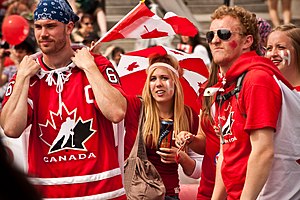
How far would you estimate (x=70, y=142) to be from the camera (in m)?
3.91

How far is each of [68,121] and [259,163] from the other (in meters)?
1.15

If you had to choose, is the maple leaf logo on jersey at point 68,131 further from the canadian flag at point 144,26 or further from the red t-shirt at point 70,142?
the canadian flag at point 144,26

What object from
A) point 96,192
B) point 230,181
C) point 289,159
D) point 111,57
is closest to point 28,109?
point 96,192

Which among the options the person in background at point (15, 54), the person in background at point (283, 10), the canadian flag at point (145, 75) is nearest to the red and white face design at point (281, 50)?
the canadian flag at point (145, 75)

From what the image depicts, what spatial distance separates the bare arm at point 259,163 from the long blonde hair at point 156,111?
6.43 feet

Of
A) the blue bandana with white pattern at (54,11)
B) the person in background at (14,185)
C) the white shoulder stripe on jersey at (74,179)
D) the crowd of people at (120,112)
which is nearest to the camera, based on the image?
the person in background at (14,185)

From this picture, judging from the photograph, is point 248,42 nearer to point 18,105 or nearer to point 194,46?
point 18,105

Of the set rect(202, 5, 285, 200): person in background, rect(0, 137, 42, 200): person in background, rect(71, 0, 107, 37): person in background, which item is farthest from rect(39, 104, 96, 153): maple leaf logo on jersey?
rect(71, 0, 107, 37): person in background

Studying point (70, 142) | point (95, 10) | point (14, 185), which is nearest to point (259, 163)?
point (70, 142)

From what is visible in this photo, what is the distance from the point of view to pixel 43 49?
406cm

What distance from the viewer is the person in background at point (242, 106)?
3275 mm

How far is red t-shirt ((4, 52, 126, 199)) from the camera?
3.91 metres

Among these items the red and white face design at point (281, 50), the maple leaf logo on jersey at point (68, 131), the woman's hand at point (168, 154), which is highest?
the red and white face design at point (281, 50)

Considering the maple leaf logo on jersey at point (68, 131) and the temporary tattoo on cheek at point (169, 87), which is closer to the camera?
the maple leaf logo on jersey at point (68, 131)
